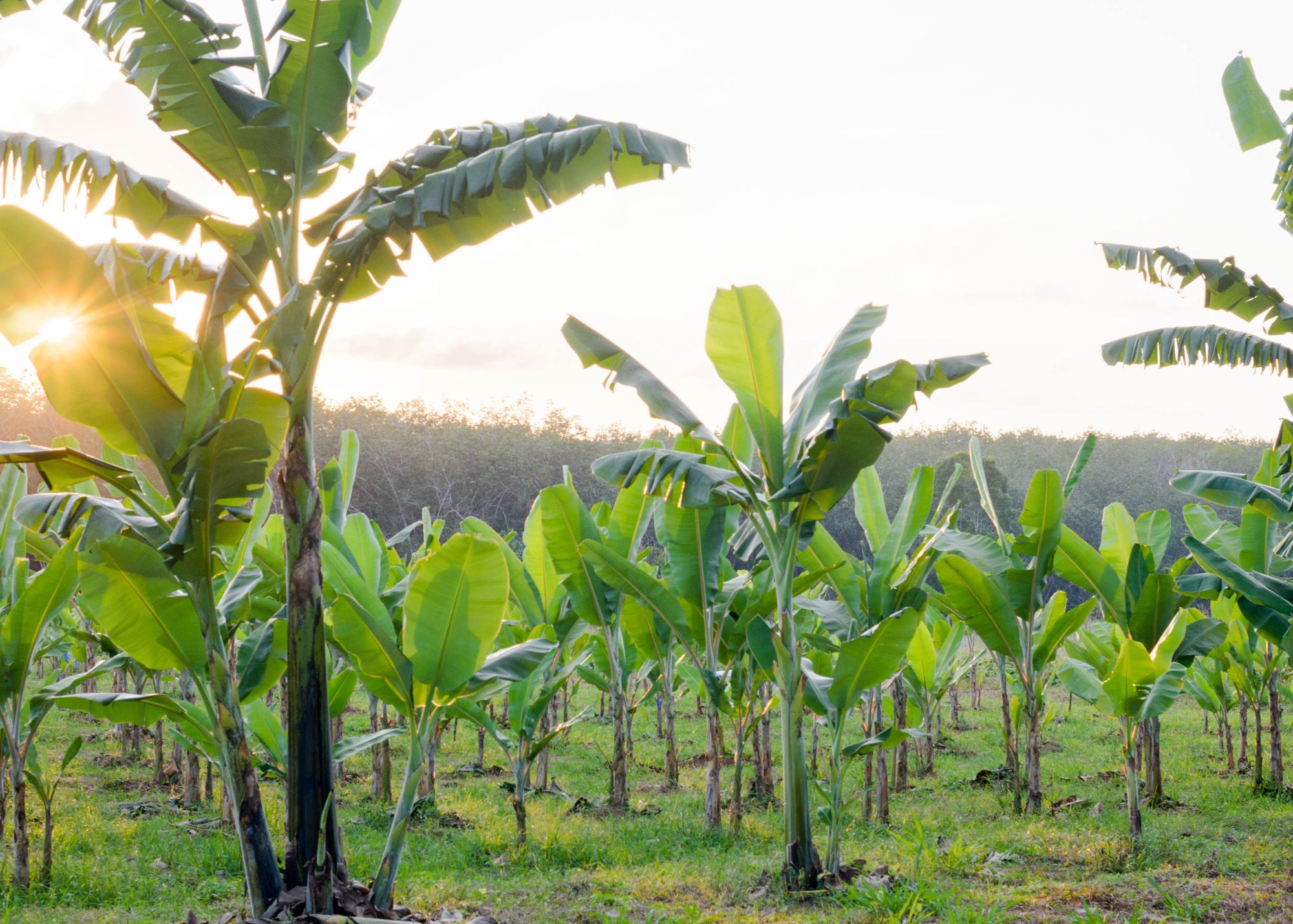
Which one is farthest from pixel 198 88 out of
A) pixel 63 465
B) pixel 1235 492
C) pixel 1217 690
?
pixel 1217 690

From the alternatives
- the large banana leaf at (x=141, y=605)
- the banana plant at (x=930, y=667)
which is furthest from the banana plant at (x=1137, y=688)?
the large banana leaf at (x=141, y=605)

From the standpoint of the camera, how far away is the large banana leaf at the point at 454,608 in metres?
Answer: 4.25

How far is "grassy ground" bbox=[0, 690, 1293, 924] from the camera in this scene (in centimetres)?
480

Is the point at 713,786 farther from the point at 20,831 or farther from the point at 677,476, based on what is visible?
the point at 20,831

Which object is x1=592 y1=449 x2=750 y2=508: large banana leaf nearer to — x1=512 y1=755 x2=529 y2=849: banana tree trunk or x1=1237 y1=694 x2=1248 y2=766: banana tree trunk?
x1=512 y1=755 x2=529 y2=849: banana tree trunk

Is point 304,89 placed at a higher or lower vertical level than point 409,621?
higher

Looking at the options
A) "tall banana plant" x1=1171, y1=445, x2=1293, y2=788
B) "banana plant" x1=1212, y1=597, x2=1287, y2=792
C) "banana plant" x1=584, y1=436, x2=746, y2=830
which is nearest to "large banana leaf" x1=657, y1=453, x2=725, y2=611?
"banana plant" x1=584, y1=436, x2=746, y2=830

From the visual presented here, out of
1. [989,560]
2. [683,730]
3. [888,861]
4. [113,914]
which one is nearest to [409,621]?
[113,914]

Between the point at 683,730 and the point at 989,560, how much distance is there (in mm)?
6900

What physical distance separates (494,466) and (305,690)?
2691 centimetres

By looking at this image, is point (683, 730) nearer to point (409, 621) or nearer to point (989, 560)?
point (989, 560)

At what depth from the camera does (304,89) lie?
396cm

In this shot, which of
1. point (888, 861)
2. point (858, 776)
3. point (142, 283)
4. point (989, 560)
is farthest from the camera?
point (858, 776)

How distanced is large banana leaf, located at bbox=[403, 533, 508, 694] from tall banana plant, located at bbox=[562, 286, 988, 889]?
1.17m
